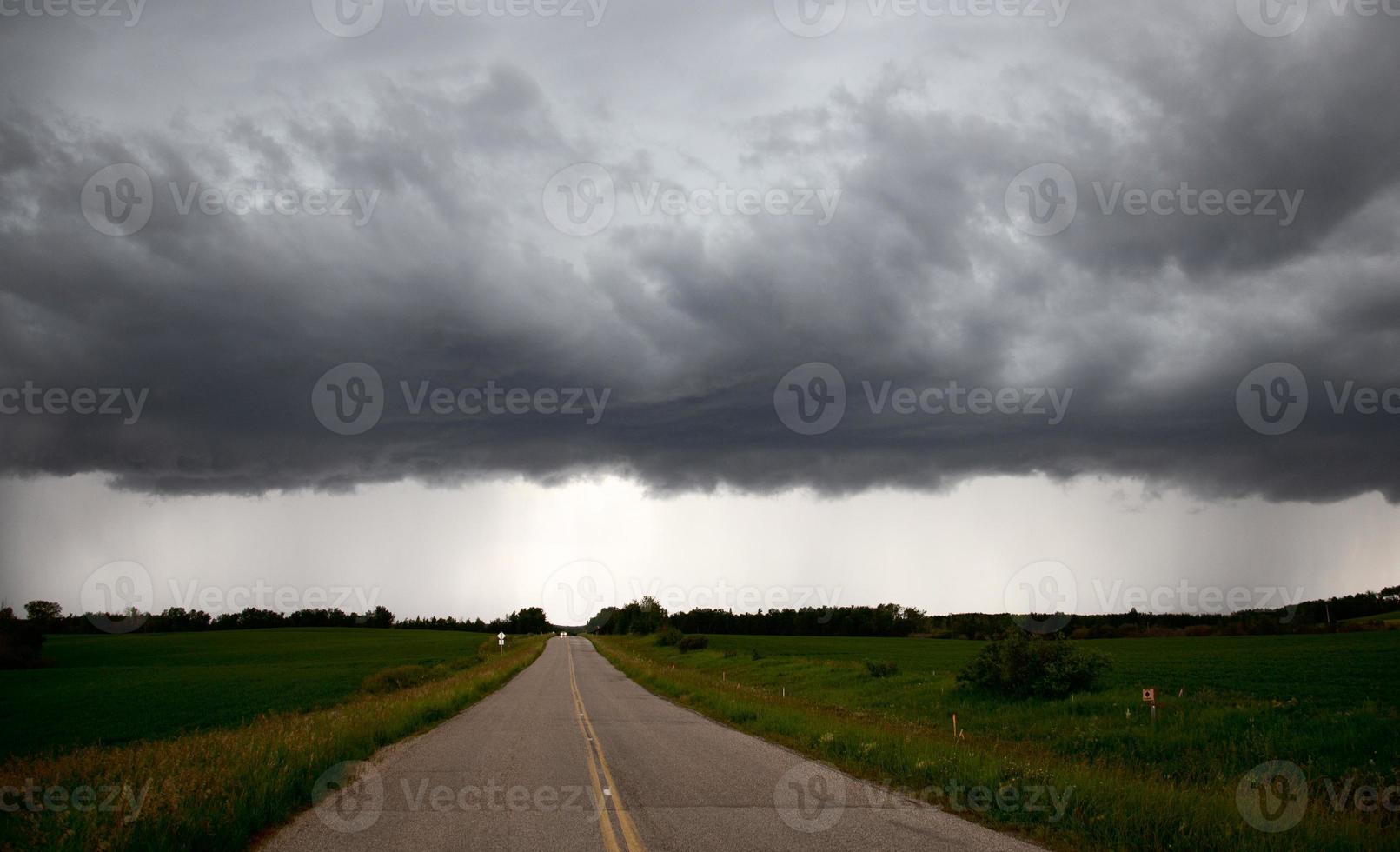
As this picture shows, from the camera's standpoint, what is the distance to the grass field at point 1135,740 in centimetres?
961

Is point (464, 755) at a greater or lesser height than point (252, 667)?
greater

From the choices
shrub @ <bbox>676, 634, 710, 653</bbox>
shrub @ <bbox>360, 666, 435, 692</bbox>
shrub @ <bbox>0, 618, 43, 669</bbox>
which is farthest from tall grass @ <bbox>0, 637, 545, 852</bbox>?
shrub @ <bbox>676, 634, 710, 653</bbox>

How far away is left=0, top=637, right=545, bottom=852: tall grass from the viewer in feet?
26.2

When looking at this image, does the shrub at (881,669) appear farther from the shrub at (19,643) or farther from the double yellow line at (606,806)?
the shrub at (19,643)

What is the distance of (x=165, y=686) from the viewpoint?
47.9 metres

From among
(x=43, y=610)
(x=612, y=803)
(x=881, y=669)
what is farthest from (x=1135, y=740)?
(x=43, y=610)

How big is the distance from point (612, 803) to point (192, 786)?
5.07 meters

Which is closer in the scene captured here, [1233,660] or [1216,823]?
[1216,823]

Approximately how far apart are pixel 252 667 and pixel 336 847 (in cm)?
6575

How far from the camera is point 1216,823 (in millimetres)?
9352

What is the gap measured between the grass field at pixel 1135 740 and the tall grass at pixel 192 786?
8791 millimetres

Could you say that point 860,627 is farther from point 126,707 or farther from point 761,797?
point 761,797

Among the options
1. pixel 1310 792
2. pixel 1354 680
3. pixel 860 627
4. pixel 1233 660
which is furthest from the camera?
pixel 860 627

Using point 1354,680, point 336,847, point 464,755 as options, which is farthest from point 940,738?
point 1354,680
